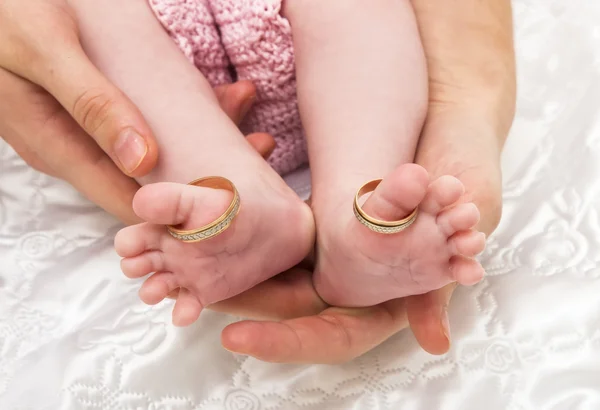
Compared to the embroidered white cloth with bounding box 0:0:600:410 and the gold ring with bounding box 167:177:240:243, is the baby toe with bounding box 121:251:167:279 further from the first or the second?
the embroidered white cloth with bounding box 0:0:600:410

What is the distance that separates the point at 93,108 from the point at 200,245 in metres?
0.18

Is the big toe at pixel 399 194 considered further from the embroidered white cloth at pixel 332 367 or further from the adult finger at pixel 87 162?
the adult finger at pixel 87 162

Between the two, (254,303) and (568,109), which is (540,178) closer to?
(568,109)

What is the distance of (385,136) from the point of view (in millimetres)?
562

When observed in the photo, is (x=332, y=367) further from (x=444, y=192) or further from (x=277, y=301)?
(x=444, y=192)

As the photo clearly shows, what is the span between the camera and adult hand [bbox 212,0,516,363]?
52cm

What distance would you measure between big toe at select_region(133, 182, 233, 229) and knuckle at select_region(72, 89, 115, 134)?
0.13m

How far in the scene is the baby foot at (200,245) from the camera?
1.51ft

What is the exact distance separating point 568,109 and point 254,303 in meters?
0.54

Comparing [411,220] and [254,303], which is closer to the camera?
[411,220]

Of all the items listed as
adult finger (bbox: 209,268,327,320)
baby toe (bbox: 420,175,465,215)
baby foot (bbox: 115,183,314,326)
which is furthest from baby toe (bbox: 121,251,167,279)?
baby toe (bbox: 420,175,465,215)

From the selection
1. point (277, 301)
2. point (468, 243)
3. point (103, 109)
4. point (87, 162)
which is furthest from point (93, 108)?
point (468, 243)

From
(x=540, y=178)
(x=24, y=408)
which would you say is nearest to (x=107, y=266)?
(x=24, y=408)

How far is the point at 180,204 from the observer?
0.46 m
